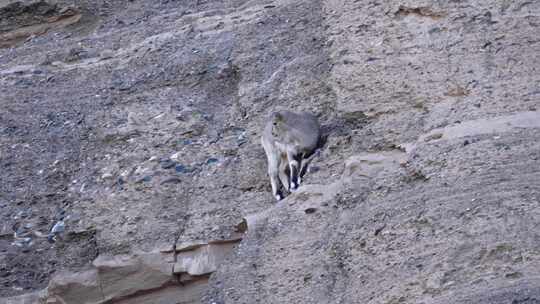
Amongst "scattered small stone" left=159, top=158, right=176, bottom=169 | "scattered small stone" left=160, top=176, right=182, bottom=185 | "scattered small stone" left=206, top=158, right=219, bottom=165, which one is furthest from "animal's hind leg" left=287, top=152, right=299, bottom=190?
"scattered small stone" left=159, top=158, right=176, bottom=169

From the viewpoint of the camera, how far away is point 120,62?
1273 centimetres

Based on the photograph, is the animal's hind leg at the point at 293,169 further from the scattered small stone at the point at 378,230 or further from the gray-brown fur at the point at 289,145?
the scattered small stone at the point at 378,230

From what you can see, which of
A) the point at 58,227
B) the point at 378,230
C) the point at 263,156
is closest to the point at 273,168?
the point at 263,156

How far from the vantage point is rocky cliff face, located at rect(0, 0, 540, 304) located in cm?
811

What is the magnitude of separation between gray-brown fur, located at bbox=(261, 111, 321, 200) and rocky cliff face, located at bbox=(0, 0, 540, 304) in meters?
0.14

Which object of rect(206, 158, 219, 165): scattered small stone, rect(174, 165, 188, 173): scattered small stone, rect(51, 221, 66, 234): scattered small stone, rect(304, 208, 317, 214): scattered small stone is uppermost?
rect(304, 208, 317, 214): scattered small stone

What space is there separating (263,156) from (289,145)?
1.39ft

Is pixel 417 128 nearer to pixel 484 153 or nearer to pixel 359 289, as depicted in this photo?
pixel 484 153

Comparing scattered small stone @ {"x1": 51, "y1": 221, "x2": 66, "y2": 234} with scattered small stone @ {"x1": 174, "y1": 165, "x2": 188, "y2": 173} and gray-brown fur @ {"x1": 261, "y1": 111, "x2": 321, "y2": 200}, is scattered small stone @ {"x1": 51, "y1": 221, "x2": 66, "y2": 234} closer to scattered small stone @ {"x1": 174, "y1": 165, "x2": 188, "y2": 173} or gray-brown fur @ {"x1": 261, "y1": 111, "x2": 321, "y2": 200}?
scattered small stone @ {"x1": 174, "y1": 165, "x2": 188, "y2": 173}

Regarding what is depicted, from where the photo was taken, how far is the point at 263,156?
10695 millimetres

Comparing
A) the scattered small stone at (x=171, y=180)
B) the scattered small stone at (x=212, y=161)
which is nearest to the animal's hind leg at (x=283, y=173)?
the scattered small stone at (x=212, y=161)

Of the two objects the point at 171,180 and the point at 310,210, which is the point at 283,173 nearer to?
the point at 171,180

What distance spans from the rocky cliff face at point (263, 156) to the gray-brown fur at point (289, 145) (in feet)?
0.46

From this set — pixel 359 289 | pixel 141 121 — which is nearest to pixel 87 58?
pixel 141 121
